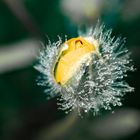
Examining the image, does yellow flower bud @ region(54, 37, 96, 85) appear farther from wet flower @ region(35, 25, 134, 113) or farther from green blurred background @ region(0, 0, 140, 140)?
green blurred background @ region(0, 0, 140, 140)

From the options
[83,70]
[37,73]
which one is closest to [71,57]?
[83,70]

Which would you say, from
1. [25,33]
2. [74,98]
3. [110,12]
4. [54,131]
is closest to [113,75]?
[74,98]

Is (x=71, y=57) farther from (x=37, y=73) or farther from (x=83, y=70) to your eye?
(x=37, y=73)

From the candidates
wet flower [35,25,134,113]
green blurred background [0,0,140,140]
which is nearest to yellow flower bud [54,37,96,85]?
wet flower [35,25,134,113]

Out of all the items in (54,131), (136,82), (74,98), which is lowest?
(74,98)

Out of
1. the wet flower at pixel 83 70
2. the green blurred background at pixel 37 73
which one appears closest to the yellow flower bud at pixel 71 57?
the wet flower at pixel 83 70

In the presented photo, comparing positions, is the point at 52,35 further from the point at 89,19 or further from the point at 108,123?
the point at 108,123
